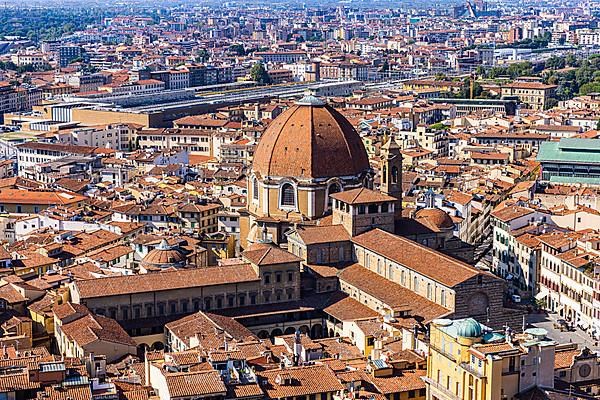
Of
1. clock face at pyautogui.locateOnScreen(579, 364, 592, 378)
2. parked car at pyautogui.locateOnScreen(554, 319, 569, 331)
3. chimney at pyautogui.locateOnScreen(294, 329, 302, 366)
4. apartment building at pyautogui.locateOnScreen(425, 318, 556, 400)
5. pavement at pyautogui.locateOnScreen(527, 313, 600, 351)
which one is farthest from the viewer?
parked car at pyautogui.locateOnScreen(554, 319, 569, 331)

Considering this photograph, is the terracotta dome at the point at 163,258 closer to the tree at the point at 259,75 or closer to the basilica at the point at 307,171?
the basilica at the point at 307,171

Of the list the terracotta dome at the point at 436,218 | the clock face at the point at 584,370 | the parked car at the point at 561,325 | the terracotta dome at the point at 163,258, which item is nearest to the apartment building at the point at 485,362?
the clock face at the point at 584,370

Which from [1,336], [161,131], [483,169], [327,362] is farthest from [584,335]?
Result: [161,131]

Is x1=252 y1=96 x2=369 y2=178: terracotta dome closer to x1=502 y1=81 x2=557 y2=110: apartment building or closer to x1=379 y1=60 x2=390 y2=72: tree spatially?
x1=502 y1=81 x2=557 y2=110: apartment building

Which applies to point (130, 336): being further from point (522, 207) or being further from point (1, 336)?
point (522, 207)

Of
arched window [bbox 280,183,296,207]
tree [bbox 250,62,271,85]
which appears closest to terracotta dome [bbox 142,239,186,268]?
arched window [bbox 280,183,296,207]

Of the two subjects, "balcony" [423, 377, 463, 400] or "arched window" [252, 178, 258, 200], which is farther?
"arched window" [252, 178, 258, 200]
